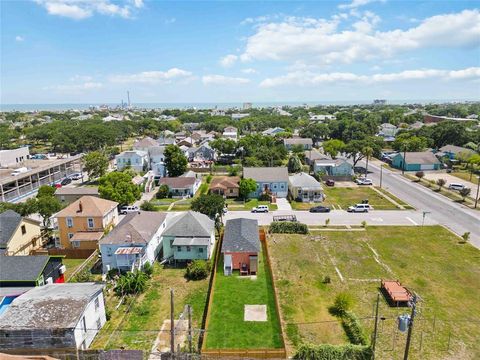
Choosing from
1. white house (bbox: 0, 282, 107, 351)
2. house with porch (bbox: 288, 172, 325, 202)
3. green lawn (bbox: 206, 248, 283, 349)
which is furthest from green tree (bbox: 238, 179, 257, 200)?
white house (bbox: 0, 282, 107, 351)

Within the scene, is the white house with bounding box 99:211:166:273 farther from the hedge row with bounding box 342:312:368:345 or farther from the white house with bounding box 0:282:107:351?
the hedge row with bounding box 342:312:368:345

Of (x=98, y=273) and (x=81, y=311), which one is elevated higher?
(x=81, y=311)

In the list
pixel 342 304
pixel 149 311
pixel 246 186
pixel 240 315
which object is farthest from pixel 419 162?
pixel 149 311

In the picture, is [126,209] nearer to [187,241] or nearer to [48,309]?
[187,241]

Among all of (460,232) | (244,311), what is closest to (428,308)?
(244,311)

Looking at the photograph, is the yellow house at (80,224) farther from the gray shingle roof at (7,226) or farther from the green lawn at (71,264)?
the gray shingle roof at (7,226)

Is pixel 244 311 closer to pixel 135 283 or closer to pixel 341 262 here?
pixel 135 283
